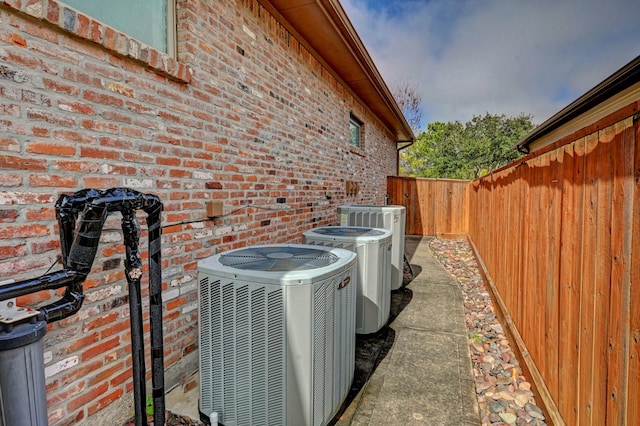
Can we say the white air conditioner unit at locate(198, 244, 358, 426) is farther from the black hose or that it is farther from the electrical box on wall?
the electrical box on wall

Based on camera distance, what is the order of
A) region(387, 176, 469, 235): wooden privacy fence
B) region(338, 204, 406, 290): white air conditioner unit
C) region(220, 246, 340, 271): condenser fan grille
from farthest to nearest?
region(387, 176, 469, 235): wooden privacy fence, region(338, 204, 406, 290): white air conditioner unit, region(220, 246, 340, 271): condenser fan grille

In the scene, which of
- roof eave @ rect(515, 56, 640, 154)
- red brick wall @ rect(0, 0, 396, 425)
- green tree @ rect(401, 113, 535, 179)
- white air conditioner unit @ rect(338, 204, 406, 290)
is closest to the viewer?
red brick wall @ rect(0, 0, 396, 425)

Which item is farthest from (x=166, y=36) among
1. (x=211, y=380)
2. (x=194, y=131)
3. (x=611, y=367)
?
(x=611, y=367)

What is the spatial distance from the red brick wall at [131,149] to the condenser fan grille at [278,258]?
0.46 metres

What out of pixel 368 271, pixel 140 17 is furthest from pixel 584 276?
pixel 140 17

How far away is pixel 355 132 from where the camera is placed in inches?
275

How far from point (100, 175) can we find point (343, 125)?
172 inches

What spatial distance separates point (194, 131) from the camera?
8.05 ft

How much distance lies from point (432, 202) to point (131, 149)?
9.94 meters

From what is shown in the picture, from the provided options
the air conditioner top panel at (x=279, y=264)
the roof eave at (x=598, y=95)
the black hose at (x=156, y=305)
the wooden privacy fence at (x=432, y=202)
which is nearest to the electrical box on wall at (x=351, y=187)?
the air conditioner top panel at (x=279, y=264)

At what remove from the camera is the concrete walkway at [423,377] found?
7.15 ft

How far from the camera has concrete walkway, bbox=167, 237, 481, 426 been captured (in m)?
2.18

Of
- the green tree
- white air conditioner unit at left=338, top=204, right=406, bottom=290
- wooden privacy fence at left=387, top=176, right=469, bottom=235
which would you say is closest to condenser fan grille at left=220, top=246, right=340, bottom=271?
white air conditioner unit at left=338, top=204, right=406, bottom=290

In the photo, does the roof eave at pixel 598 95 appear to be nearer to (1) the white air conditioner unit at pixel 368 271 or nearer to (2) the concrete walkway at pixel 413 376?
(2) the concrete walkway at pixel 413 376
